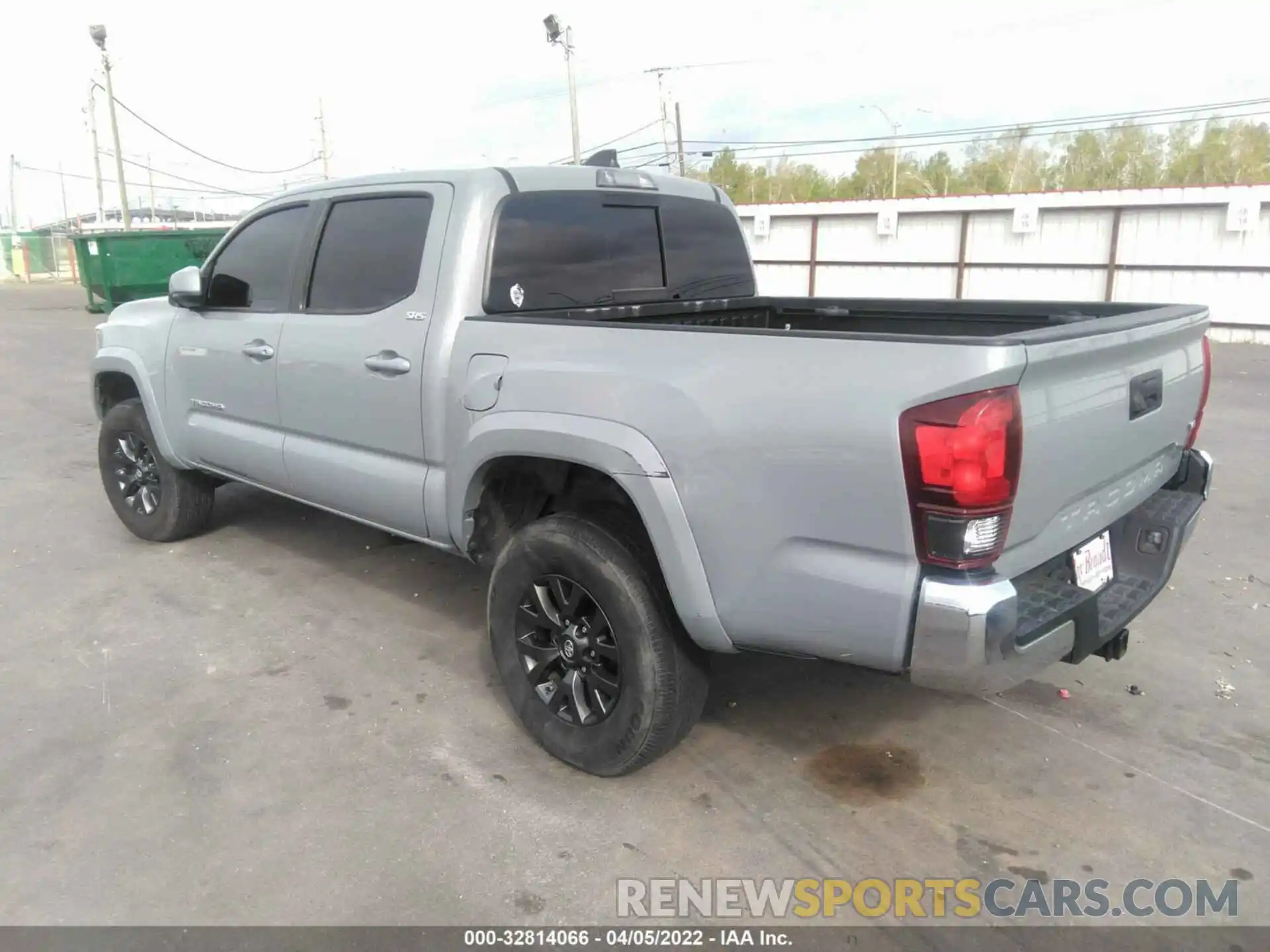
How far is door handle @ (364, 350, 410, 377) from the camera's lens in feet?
11.6

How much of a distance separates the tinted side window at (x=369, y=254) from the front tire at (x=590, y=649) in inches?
47.5

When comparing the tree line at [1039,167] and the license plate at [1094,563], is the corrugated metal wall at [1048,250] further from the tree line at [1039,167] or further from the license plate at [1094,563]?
the license plate at [1094,563]

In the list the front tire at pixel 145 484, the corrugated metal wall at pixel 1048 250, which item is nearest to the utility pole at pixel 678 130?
the corrugated metal wall at pixel 1048 250

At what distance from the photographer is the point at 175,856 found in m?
2.81

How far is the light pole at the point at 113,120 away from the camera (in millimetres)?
29991

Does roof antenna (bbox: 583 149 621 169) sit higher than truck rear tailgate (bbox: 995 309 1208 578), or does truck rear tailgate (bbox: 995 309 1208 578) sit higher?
roof antenna (bbox: 583 149 621 169)

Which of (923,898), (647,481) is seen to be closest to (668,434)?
(647,481)

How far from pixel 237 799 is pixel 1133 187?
62.3 feet

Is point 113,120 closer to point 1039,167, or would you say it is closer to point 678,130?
point 678,130

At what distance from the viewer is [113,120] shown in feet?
109

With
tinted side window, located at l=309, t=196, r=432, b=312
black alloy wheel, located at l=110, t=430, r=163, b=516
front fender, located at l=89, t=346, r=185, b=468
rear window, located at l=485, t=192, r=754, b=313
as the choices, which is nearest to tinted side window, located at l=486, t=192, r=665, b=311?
rear window, located at l=485, t=192, r=754, b=313

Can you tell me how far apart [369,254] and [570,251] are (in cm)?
84

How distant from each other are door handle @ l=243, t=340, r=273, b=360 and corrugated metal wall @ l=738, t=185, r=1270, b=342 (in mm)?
13432

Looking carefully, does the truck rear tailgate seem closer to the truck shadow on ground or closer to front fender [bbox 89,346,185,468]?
the truck shadow on ground
